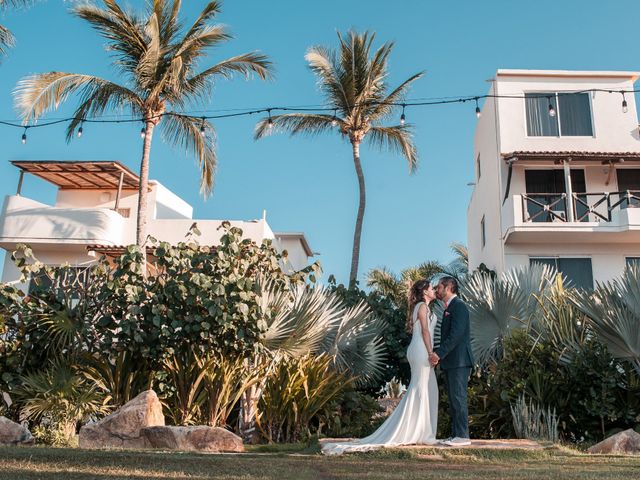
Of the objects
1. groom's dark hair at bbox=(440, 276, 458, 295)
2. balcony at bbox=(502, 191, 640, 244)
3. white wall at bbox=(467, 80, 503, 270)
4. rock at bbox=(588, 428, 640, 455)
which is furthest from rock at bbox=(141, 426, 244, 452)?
white wall at bbox=(467, 80, 503, 270)

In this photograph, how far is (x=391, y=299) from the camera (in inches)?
739

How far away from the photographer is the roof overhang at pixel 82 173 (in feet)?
76.4

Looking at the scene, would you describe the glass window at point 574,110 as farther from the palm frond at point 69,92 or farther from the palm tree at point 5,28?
the palm tree at point 5,28

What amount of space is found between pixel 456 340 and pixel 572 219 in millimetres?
13414

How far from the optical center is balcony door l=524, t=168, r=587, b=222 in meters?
20.9

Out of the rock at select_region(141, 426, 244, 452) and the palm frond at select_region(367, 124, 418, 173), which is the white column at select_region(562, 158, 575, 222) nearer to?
the palm frond at select_region(367, 124, 418, 173)

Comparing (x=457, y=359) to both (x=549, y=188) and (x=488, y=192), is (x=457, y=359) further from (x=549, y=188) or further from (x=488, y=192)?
(x=488, y=192)

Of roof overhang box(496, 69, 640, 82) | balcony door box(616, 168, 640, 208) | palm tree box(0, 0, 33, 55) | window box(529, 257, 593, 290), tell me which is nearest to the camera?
palm tree box(0, 0, 33, 55)

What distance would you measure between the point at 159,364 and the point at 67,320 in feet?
5.49

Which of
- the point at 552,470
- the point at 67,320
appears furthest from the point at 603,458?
the point at 67,320

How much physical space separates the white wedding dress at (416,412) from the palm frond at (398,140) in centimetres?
1671

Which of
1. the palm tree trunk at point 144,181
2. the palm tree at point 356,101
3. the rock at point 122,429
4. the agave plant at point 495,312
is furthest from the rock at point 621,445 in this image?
the palm tree at point 356,101

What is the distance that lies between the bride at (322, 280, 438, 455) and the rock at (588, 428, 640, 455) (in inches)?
98.2

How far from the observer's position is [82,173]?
80.4ft
